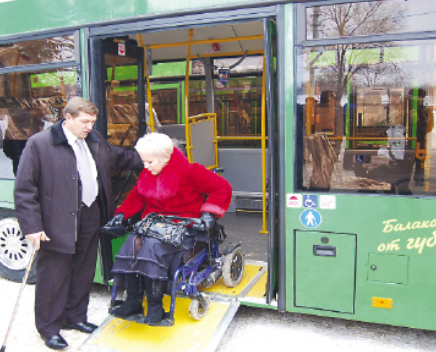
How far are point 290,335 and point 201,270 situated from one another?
0.83 m

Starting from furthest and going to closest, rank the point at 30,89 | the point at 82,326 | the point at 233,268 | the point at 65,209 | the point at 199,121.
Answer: the point at 199,121 < the point at 30,89 < the point at 233,268 < the point at 82,326 < the point at 65,209

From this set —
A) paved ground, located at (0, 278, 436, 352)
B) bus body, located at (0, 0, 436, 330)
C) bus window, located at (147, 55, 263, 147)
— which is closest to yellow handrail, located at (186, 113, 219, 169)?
bus window, located at (147, 55, 263, 147)

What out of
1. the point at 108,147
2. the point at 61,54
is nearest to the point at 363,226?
the point at 108,147

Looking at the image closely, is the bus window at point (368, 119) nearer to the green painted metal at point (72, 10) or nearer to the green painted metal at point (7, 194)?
the green painted metal at point (72, 10)

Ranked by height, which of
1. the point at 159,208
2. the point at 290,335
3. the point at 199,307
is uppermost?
the point at 159,208

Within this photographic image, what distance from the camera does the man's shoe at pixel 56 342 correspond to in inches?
127

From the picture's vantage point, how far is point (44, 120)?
410 cm

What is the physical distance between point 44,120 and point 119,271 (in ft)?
5.71

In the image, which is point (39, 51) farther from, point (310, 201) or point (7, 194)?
point (310, 201)

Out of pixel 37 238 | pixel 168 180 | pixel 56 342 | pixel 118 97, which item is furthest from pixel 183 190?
pixel 56 342

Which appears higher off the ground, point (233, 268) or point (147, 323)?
point (233, 268)

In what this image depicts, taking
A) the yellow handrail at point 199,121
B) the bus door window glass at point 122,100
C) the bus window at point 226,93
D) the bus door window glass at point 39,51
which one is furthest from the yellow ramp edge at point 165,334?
the bus window at point 226,93

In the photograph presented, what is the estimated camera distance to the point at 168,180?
328 centimetres

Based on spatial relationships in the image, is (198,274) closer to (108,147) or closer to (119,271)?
(119,271)
